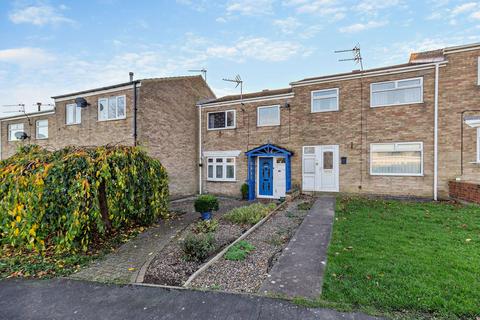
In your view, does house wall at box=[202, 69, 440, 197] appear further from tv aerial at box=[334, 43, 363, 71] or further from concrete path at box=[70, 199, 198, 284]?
concrete path at box=[70, 199, 198, 284]

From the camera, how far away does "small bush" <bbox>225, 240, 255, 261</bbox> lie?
5.00m

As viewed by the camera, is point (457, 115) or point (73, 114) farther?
point (73, 114)

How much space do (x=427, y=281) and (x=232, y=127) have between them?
12.2m

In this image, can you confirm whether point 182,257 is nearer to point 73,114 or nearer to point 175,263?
point 175,263

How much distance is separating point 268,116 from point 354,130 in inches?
182

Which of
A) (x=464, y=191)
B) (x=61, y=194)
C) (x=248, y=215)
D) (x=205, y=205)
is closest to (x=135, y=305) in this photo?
(x=61, y=194)

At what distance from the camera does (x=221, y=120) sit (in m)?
15.2

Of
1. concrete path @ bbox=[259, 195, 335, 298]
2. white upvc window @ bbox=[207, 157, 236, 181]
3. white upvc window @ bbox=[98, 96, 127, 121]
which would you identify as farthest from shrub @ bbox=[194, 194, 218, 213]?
white upvc window @ bbox=[98, 96, 127, 121]

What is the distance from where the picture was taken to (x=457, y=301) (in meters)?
3.13

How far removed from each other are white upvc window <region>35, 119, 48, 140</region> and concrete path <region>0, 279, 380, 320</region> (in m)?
16.6

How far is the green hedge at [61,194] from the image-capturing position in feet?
16.4

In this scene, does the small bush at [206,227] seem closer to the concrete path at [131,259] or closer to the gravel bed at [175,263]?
the gravel bed at [175,263]

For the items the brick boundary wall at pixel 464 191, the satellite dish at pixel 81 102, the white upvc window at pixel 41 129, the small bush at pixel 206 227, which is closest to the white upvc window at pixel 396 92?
the brick boundary wall at pixel 464 191

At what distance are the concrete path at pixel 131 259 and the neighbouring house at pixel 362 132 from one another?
7.29m
